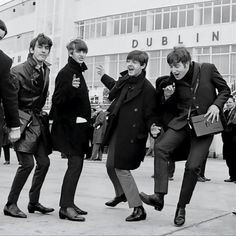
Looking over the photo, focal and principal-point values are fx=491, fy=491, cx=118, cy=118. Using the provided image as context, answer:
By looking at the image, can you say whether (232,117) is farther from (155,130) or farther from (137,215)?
(137,215)

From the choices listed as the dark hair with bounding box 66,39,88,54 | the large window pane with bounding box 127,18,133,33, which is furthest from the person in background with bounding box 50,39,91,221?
the large window pane with bounding box 127,18,133,33

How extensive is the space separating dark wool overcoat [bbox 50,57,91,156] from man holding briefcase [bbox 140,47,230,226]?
84 cm

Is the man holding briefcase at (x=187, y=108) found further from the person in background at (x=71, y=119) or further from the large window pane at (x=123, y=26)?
the large window pane at (x=123, y=26)

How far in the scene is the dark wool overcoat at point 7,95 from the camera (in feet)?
13.6

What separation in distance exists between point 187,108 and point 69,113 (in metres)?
1.26

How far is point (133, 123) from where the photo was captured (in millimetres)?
5281

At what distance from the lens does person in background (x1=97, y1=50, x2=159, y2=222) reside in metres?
5.26

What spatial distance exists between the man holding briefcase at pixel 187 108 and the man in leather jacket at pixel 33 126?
47.0 inches

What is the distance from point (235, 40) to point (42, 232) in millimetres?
27898

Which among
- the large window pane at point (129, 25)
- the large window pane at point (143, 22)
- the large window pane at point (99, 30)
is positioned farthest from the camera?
the large window pane at point (99, 30)

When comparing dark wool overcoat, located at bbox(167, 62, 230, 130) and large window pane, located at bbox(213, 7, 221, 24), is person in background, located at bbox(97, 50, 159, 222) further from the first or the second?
large window pane, located at bbox(213, 7, 221, 24)

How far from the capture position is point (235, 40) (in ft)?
100.0

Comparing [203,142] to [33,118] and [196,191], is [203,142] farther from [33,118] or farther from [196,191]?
[196,191]

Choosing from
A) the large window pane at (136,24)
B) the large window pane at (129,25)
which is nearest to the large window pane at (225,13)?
the large window pane at (136,24)
